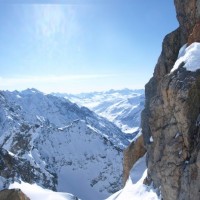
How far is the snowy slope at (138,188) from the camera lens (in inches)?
1415

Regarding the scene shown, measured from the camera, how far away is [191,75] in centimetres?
2828

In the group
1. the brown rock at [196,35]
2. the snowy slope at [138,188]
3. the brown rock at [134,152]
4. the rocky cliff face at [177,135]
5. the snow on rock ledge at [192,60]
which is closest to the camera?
the rocky cliff face at [177,135]

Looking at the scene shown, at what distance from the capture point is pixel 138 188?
3931 cm

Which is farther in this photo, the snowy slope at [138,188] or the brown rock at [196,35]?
the snowy slope at [138,188]

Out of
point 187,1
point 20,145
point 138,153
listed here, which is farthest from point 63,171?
point 187,1

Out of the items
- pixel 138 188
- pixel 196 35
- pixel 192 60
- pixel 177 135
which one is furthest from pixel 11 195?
pixel 192 60

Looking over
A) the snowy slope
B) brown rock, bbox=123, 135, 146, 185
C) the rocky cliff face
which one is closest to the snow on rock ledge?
the rocky cliff face

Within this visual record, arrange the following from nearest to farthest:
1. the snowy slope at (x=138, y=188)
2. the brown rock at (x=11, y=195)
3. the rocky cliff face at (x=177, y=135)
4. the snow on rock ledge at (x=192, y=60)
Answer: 1. the rocky cliff face at (x=177, y=135)
2. the snow on rock ledge at (x=192, y=60)
3. the snowy slope at (x=138, y=188)
4. the brown rock at (x=11, y=195)

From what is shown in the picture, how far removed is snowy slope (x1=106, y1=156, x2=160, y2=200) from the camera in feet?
118

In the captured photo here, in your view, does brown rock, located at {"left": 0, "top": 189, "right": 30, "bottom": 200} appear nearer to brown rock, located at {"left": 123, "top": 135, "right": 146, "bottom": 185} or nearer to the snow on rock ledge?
brown rock, located at {"left": 123, "top": 135, "right": 146, "bottom": 185}

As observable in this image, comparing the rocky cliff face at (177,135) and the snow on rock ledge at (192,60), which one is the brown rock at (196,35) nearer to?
the rocky cliff face at (177,135)

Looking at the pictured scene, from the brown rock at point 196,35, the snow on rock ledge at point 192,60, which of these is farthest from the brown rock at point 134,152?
the snow on rock ledge at point 192,60

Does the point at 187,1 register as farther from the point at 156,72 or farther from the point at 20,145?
the point at 20,145

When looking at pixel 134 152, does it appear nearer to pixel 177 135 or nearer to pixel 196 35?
pixel 196 35
